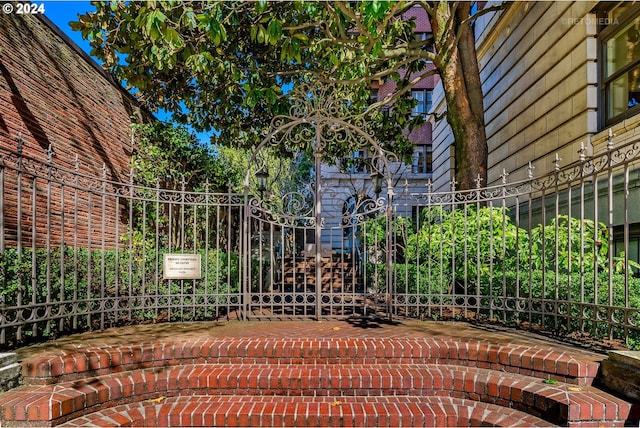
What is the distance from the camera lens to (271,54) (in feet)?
35.1

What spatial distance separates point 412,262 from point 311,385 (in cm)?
522

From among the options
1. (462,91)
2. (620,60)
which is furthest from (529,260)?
(620,60)

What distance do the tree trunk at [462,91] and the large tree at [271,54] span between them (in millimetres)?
23

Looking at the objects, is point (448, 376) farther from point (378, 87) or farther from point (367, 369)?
point (378, 87)

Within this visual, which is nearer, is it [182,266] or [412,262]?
[182,266]

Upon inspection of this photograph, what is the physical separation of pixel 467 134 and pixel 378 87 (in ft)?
65.2

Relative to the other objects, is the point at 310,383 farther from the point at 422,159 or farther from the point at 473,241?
the point at 422,159

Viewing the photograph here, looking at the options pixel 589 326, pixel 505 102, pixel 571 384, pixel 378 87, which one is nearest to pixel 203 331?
pixel 571 384

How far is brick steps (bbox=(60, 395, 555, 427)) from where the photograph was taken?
3996mm

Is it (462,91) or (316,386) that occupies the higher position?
(462,91)

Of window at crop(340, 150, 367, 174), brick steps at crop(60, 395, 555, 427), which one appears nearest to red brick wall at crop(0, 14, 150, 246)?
brick steps at crop(60, 395, 555, 427)

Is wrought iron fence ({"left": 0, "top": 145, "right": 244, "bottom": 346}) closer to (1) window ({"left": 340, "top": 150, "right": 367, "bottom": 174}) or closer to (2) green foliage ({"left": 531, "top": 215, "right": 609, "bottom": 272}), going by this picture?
(2) green foliage ({"left": 531, "top": 215, "right": 609, "bottom": 272})

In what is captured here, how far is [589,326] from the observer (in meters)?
5.51

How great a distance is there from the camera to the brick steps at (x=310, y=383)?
12.7 feet
